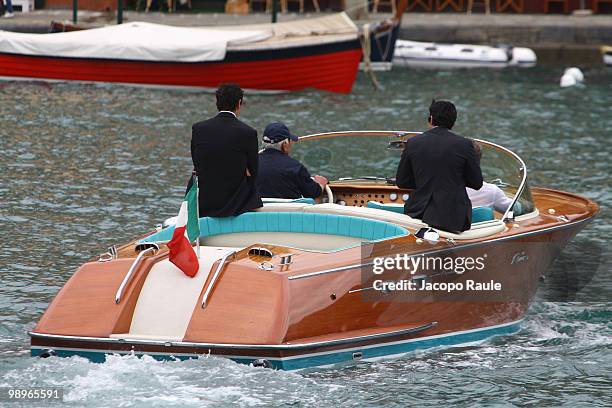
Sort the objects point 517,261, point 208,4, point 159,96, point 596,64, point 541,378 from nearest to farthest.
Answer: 1. point 541,378
2. point 517,261
3. point 159,96
4. point 596,64
5. point 208,4

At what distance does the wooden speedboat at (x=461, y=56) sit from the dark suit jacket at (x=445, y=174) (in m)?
17.5

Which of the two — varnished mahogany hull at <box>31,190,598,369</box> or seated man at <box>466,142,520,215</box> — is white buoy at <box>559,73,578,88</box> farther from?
varnished mahogany hull at <box>31,190,598,369</box>

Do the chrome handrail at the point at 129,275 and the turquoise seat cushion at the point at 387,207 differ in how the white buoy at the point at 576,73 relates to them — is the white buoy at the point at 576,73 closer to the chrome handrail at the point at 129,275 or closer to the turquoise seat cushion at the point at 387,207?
the turquoise seat cushion at the point at 387,207

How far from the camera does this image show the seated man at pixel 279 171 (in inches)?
356

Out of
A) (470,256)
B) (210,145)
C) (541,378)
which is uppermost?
(210,145)

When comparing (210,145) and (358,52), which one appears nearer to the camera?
(210,145)

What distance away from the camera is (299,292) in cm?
762

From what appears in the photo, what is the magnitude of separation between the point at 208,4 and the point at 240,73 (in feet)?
32.4

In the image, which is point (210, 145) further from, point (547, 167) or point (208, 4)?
point (208, 4)

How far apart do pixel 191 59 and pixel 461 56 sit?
235 inches

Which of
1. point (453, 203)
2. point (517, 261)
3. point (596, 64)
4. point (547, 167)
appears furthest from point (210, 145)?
point (596, 64)

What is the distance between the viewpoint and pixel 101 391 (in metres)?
7.10

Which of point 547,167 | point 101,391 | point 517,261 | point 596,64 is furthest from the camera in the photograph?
point 596,64

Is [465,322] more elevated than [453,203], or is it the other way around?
[453,203]
